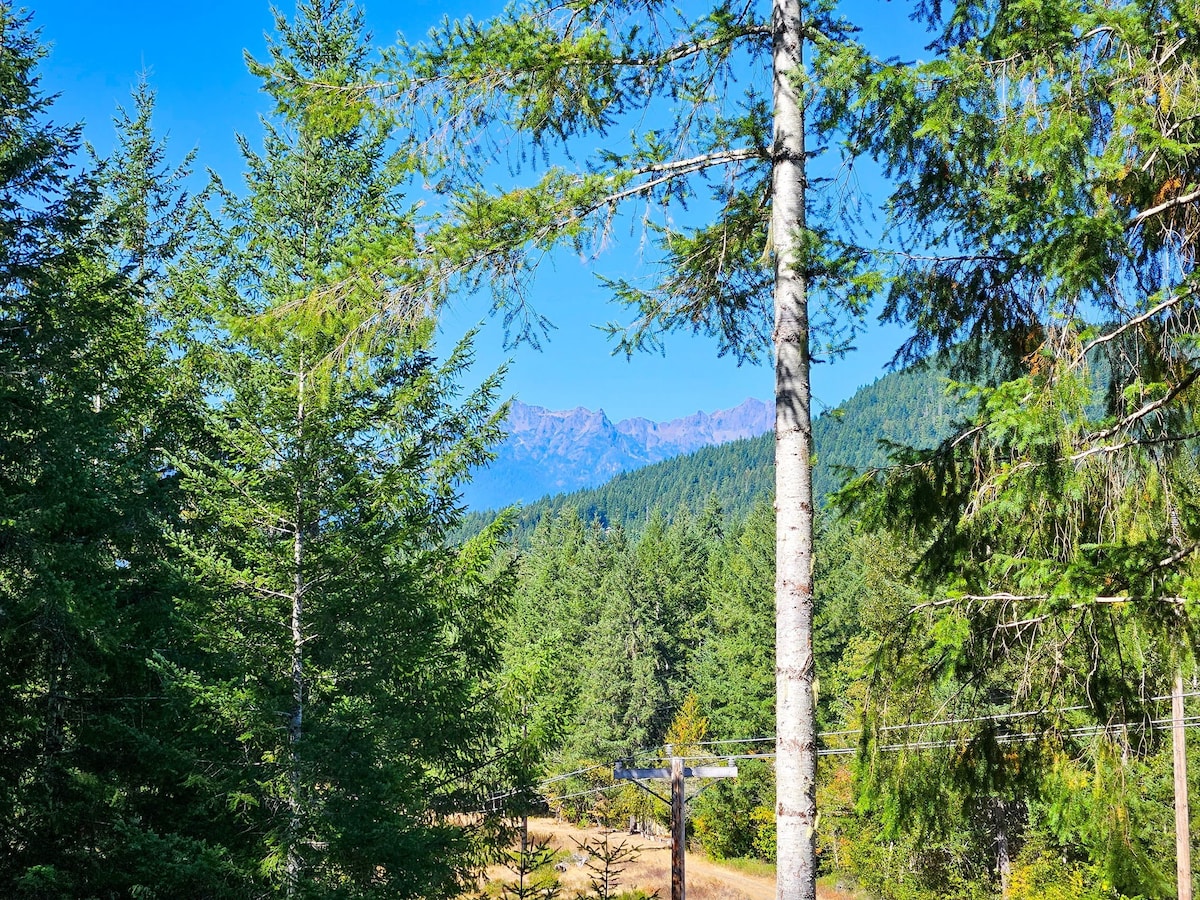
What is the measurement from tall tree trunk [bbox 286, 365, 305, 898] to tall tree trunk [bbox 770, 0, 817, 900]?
201 inches

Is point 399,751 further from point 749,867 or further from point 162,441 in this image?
point 749,867

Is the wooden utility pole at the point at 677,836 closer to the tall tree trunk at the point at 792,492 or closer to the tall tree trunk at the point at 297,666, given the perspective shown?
the tall tree trunk at the point at 297,666

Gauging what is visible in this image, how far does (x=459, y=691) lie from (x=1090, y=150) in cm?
863

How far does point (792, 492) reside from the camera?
4738 millimetres

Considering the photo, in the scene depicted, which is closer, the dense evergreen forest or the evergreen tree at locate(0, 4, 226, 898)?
the dense evergreen forest

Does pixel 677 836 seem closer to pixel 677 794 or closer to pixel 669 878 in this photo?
pixel 677 794

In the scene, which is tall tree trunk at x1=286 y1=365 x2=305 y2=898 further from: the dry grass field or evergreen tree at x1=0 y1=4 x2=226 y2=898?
the dry grass field

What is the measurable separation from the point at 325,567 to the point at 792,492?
6127 millimetres

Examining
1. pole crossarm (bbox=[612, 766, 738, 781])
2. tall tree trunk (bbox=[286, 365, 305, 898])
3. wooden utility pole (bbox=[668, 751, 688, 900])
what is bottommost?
wooden utility pole (bbox=[668, 751, 688, 900])

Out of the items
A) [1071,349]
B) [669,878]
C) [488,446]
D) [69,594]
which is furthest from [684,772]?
[669,878]

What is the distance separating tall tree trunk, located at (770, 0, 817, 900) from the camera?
14.4 feet

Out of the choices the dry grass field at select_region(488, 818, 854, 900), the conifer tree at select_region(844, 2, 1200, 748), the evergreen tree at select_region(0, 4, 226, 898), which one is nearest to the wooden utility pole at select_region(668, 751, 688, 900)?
the evergreen tree at select_region(0, 4, 226, 898)

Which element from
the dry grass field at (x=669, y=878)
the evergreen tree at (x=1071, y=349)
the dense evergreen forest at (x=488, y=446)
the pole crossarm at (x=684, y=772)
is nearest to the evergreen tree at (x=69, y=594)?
the dense evergreen forest at (x=488, y=446)

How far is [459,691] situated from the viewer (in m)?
10.1
